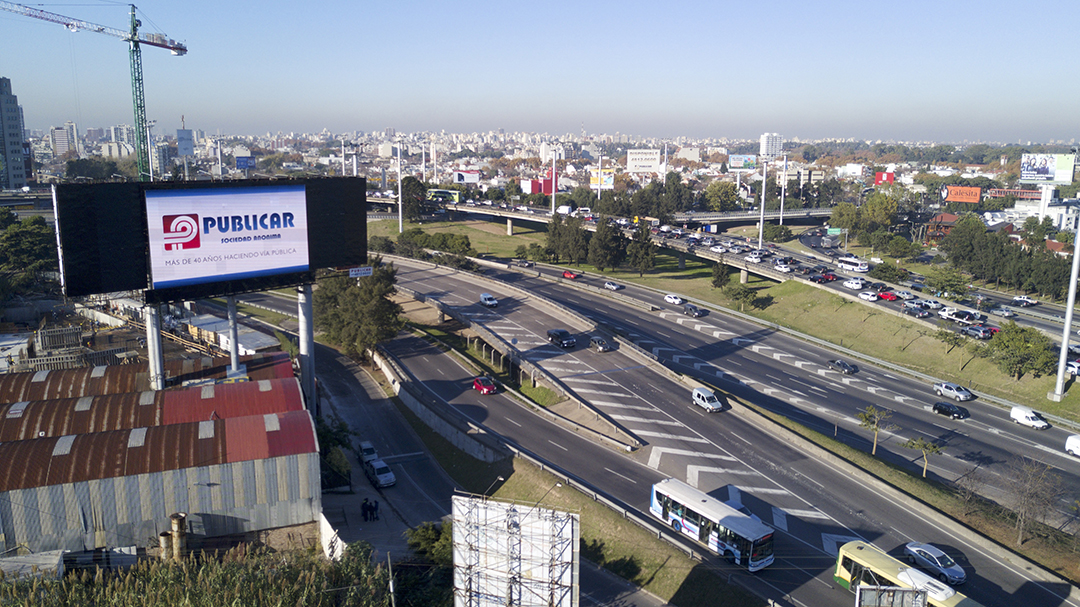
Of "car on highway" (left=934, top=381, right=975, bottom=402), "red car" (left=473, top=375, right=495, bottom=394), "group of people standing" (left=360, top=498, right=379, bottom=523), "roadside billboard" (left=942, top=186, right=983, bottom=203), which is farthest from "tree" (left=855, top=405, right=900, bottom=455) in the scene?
"roadside billboard" (left=942, top=186, right=983, bottom=203)

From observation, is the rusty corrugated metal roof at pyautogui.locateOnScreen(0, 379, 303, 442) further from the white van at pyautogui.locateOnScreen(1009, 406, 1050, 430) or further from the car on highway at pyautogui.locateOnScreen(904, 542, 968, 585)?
the white van at pyautogui.locateOnScreen(1009, 406, 1050, 430)

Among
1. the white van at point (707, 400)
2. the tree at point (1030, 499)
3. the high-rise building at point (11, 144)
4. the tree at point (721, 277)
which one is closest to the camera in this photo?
the tree at point (1030, 499)

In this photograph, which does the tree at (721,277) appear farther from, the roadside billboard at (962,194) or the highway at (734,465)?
the roadside billboard at (962,194)

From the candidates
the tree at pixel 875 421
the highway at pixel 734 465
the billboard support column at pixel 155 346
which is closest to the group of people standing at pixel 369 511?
the highway at pixel 734 465

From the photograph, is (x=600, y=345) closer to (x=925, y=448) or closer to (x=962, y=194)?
(x=925, y=448)

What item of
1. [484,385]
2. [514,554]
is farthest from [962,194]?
[514,554]

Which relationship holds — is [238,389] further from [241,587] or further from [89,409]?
[241,587]

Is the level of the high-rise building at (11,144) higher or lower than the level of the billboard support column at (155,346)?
higher
